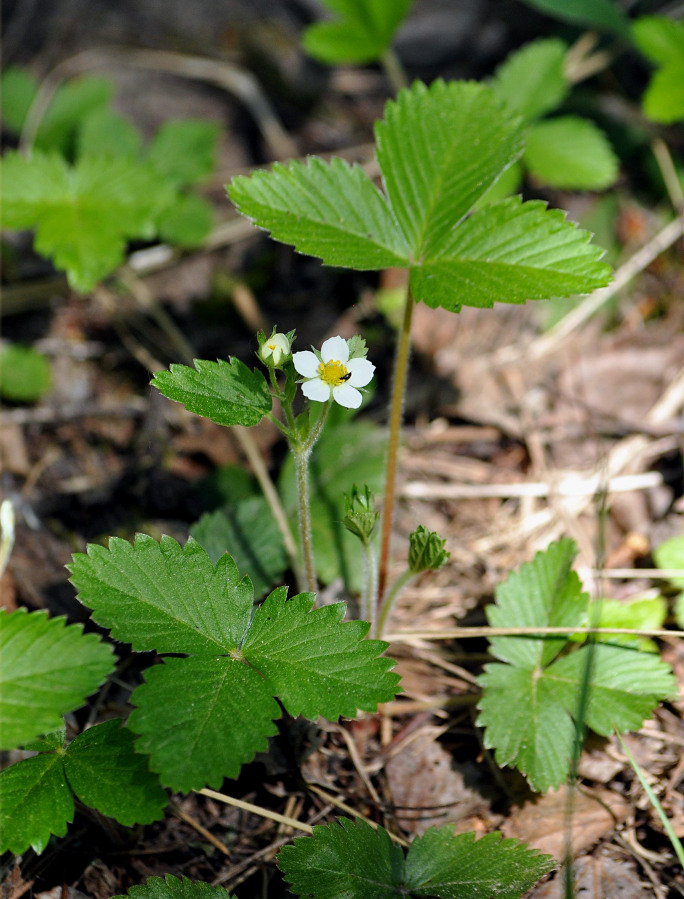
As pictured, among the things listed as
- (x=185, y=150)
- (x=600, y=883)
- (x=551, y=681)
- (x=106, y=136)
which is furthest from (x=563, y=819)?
(x=106, y=136)

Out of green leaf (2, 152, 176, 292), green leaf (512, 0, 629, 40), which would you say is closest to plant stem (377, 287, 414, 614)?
green leaf (2, 152, 176, 292)

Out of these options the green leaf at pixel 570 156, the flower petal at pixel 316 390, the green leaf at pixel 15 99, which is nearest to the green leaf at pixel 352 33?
the green leaf at pixel 570 156

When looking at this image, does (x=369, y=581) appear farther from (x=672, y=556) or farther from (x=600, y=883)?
(x=672, y=556)

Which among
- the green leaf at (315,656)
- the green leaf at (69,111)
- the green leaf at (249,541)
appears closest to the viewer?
the green leaf at (315,656)

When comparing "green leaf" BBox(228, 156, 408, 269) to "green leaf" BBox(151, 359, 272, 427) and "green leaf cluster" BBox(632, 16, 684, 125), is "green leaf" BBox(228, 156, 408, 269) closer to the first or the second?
"green leaf" BBox(151, 359, 272, 427)

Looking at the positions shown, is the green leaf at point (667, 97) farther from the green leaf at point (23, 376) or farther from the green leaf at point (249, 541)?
the green leaf at point (23, 376)
